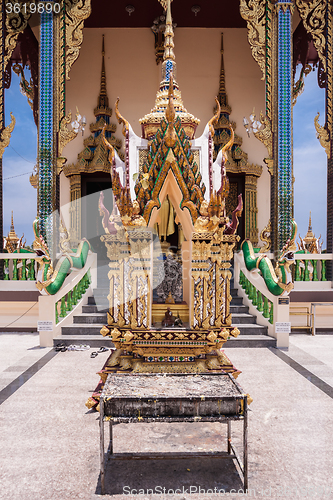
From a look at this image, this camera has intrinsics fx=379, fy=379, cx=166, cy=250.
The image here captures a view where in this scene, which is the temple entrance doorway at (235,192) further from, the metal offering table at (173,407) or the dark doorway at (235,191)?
the metal offering table at (173,407)

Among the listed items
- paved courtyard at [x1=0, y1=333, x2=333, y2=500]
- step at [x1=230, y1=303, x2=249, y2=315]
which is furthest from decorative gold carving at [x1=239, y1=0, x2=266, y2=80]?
paved courtyard at [x1=0, y1=333, x2=333, y2=500]

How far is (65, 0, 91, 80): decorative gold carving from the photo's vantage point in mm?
8922

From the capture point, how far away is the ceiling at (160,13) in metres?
10.6

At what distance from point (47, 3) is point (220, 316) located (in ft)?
27.8

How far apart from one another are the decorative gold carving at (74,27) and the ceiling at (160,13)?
1.74 metres

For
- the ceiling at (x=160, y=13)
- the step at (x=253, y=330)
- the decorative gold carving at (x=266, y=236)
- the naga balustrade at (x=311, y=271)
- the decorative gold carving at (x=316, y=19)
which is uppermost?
the ceiling at (x=160, y=13)

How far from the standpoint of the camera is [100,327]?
24.5 ft

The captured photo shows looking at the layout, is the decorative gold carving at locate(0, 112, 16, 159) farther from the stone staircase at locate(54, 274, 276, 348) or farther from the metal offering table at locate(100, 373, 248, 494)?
the metal offering table at locate(100, 373, 248, 494)

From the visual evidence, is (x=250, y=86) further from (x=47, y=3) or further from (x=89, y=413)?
(x=89, y=413)

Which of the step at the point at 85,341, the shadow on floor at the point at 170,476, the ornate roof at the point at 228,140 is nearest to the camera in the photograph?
the shadow on floor at the point at 170,476

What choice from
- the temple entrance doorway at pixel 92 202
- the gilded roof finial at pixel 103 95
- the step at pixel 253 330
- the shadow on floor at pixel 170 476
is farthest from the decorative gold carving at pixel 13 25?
the shadow on floor at pixel 170 476

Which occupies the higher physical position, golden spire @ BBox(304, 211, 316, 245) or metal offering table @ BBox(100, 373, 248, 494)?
golden spire @ BBox(304, 211, 316, 245)

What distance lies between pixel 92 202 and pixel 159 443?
9.37 metres

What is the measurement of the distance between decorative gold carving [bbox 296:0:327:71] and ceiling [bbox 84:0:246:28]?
210 centimetres
